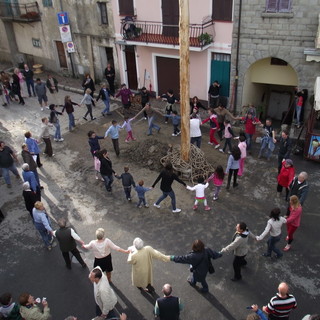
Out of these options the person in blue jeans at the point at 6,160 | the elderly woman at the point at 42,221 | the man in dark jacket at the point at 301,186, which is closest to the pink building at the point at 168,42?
the man in dark jacket at the point at 301,186

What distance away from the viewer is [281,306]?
19.3 feet

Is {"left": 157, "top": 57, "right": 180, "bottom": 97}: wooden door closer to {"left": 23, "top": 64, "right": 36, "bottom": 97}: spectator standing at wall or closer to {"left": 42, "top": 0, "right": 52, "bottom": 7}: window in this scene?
{"left": 23, "top": 64, "right": 36, "bottom": 97}: spectator standing at wall

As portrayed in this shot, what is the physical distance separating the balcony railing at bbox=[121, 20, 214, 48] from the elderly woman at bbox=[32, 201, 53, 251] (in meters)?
9.33

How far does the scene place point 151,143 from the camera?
41.4ft

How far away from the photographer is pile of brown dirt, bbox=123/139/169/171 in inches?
469

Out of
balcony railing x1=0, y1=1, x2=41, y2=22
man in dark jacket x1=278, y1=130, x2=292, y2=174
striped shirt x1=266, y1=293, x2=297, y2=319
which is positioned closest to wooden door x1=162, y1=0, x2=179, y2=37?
man in dark jacket x1=278, y1=130, x2=292, y2=174

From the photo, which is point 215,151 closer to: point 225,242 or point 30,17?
point 225,242

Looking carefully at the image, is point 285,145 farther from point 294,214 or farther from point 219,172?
point 294,214

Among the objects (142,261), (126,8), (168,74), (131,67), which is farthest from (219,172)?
(126,8)

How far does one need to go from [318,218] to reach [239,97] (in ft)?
22.8

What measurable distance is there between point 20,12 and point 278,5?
1478 cm

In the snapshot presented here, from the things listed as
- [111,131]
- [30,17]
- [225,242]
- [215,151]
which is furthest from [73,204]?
[30,17]

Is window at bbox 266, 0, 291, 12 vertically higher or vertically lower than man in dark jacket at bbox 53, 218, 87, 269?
higher

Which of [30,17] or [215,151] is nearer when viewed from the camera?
[215,151]
